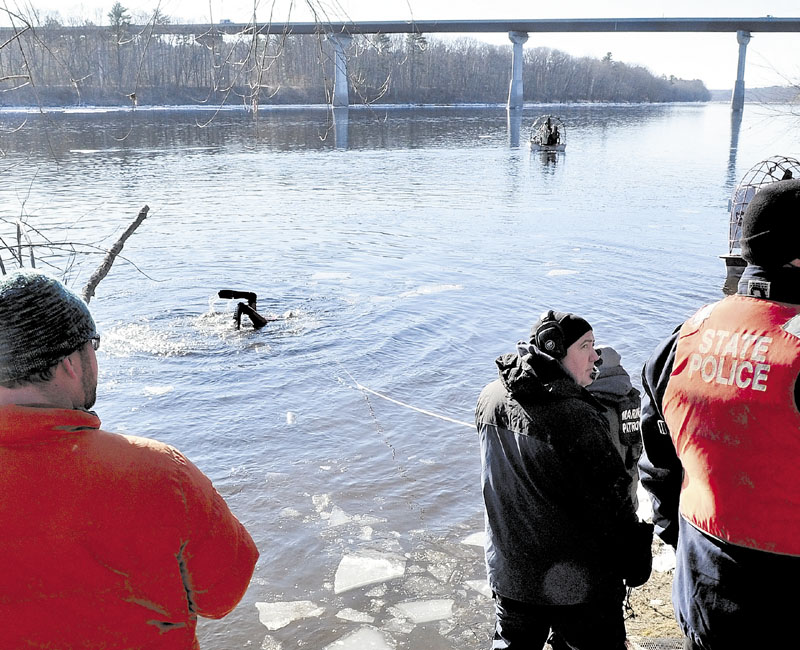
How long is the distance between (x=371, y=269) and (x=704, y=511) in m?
15.9

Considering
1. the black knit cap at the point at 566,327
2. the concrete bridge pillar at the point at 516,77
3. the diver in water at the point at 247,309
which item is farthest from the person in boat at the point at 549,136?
the concrete bridge pillar at the point at 516,77

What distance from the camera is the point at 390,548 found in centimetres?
639

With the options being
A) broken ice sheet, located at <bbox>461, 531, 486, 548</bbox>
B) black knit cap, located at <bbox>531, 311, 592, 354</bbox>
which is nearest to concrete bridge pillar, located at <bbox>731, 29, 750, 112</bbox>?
broken ice sheet, located at <bbox>461, 531, 486, 548</bbox>

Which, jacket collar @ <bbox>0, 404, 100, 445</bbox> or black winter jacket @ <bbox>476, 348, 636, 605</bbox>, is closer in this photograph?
jacket collar @ <bbox>0, 404, 100, 445</bbox>

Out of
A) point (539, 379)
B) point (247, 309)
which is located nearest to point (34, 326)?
point (539, 379)

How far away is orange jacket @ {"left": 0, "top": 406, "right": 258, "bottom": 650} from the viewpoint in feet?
6.19

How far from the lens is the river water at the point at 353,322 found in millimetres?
6043

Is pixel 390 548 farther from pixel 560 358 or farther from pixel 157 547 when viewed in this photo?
pixel 157 547

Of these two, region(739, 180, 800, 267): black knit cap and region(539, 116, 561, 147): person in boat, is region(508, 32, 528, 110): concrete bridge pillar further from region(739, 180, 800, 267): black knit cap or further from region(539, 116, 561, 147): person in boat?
region(739, 180, 800, 267): black knit cap

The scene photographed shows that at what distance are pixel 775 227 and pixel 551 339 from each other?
3.01ft

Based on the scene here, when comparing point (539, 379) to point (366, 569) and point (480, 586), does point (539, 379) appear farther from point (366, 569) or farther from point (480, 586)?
point (366, 569)

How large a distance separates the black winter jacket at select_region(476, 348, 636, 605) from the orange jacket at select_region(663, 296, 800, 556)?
1.44 ft

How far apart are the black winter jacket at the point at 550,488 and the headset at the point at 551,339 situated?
0.06 metres

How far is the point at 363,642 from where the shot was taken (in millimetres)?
5113
